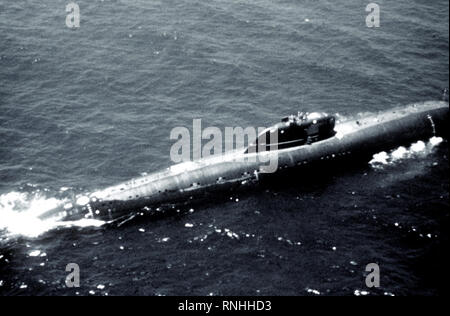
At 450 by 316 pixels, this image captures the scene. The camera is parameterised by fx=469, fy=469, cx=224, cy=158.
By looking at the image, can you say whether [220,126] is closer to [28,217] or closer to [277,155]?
[277,155]

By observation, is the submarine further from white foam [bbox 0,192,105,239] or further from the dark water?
the dark water

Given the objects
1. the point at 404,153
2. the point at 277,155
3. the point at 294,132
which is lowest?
the point at 404,153

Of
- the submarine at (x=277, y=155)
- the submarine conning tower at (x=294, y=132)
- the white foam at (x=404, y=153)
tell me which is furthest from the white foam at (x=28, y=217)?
the white foam at (x=404, y=153)

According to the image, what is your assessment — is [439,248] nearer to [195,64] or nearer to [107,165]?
[107,165]

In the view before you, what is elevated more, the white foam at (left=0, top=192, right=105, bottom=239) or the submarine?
the submarine

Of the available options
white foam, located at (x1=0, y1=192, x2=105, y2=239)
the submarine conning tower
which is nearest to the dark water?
white foam, located at (x1=0, y1=192, x2=105, y2=239)

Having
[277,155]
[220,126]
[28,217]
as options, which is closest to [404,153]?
[277,155]
